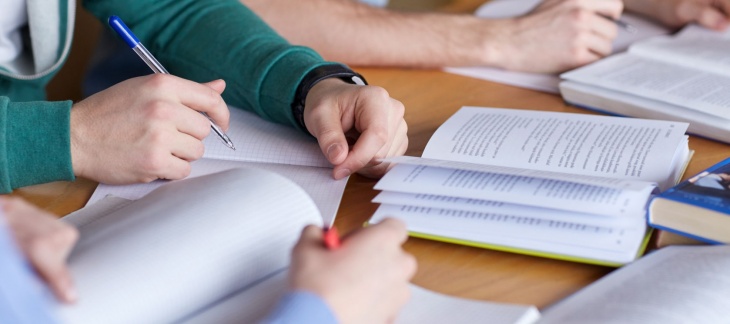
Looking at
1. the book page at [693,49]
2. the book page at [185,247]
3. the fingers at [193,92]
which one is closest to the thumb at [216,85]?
the fingers at [193,92]

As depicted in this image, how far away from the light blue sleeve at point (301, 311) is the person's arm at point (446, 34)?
0.78 m

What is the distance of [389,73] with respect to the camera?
1341 mm

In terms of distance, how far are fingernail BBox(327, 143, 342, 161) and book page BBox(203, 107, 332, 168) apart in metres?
0.04

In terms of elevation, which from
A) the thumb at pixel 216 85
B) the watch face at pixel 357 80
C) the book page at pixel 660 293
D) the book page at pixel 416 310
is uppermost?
the book page at pixel 660 293

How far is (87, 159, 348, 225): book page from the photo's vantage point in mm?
921

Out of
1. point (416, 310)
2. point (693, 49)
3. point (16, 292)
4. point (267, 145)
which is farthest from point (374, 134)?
point (693, 49)

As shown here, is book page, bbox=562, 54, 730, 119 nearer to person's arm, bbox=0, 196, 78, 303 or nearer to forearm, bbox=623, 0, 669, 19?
forearm, bbox=623, 0, 669, 19

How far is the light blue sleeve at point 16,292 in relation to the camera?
20.7 inches

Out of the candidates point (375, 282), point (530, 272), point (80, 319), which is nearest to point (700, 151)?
point (530, 272)

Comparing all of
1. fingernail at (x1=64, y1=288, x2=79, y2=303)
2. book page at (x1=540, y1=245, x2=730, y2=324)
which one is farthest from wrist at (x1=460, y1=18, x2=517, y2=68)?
fingernail at (x1=64, y1=288, x2=79, y2=303)

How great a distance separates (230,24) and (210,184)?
506 millimetres

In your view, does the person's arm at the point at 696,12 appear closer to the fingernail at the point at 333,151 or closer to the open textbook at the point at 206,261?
the fingernail at the point at 333,151

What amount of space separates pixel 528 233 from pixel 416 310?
15cm

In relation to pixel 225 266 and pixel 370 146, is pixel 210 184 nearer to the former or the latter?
pixel 225 266
